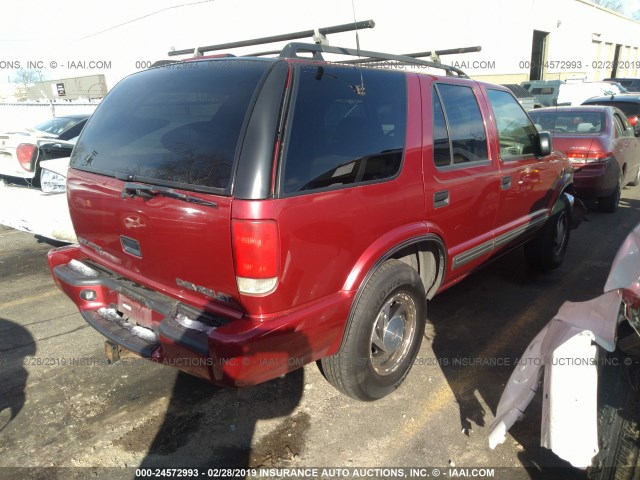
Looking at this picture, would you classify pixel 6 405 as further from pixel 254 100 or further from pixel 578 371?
pixel 578 371

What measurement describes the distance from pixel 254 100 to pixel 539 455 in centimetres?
233

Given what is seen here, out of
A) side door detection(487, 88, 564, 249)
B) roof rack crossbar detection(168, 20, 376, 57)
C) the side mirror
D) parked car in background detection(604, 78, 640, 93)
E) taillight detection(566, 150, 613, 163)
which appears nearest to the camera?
roof rack crossbar detection(168, 20, 376, 57)

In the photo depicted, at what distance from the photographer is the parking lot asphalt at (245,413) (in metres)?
2.52

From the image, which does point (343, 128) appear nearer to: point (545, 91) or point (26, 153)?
point (26, 153)

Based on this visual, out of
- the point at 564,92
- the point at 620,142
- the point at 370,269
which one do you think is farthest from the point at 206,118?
the point at 564,92

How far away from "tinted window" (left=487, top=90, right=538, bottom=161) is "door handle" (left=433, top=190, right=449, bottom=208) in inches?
37.6

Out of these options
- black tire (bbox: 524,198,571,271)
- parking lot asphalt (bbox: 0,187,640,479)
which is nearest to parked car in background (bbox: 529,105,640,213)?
black tire (bbox: 524,198,571,271)

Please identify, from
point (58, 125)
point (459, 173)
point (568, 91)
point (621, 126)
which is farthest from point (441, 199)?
point (568, 91)

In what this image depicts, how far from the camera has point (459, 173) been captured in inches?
128

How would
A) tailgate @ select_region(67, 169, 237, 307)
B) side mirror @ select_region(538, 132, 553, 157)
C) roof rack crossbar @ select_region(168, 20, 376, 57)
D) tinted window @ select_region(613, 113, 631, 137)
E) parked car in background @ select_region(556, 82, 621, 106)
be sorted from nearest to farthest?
1. tailgate @ select_region(67, 169, 237, 307)
2. roof rack crossbar @ select_region(168, 20, 376, 57)
3. side mirror @ select_region(538, 132, 553, 157)
4. tinted window @ select_region(613, 113, 631, 137)
5. parked car in background @ select_region(556, 82, 621, 106)

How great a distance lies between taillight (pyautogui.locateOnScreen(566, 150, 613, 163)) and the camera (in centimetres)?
701

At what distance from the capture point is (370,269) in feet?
8.60

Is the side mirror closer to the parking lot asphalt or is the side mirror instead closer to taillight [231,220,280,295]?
the parking lot asphalt

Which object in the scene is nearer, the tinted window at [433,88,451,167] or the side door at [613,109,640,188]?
the tinted window at [433,88,451,167]
